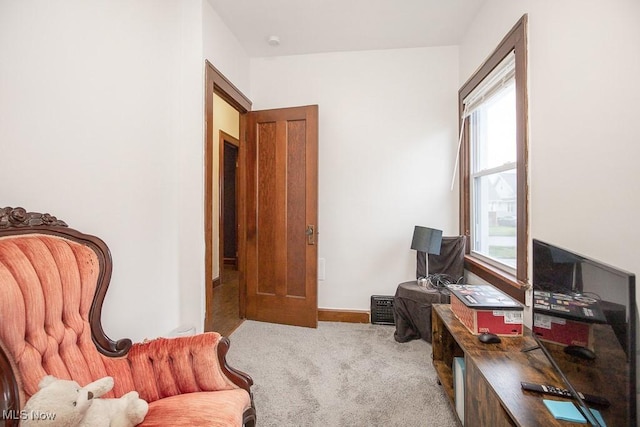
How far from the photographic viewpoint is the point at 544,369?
1.12 meters

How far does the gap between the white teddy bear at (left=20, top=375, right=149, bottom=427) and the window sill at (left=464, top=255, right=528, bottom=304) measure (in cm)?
197

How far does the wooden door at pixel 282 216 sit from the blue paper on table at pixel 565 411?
6.46ft

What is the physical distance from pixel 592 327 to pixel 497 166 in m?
1.68

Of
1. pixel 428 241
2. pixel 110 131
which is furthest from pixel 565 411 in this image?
pixel 110 131

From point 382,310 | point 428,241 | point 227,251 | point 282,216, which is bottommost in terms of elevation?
point 382,310

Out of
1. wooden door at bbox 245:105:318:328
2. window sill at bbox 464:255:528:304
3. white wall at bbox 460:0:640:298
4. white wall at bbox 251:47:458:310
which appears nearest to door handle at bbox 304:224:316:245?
wooden door at bbox 245:105:318:328

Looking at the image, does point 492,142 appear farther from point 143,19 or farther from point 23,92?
point 23,92

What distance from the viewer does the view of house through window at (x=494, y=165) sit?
1.99 m

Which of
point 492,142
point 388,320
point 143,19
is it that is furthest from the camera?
point 388,320

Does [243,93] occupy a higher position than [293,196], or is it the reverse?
[243,93]

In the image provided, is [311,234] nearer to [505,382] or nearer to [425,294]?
[425,294]

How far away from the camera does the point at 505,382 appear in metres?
1.03

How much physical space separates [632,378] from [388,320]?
7.24 feet

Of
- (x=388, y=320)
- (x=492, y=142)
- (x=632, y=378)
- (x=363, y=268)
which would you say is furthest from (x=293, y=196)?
(x=632, y=378)
